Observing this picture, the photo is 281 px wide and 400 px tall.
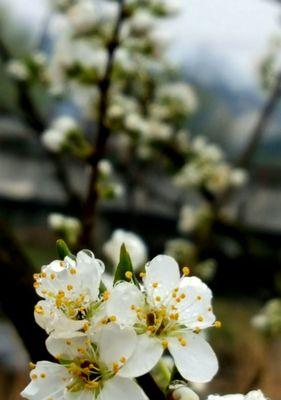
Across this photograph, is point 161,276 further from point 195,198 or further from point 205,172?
point 195,198

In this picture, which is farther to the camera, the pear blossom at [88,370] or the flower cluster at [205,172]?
the flower cluster at [205,172]

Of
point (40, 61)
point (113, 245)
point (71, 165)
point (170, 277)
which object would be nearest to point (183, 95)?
point (40, 61)

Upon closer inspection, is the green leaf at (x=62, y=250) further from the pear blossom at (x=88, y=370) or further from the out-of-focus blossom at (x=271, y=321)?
the out-of-focus blossom at (x=271, y=321)

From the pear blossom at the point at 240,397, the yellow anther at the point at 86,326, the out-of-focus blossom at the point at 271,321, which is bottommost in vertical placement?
the pear blossom at the point at 240,397

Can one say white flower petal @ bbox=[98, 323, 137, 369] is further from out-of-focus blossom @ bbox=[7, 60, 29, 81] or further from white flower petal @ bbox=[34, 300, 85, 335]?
out-of-focus blossom @ bbox=[7, 60, 29, 81]

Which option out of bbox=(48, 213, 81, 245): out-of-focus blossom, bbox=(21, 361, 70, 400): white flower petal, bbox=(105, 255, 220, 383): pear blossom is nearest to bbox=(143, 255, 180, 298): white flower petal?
bbox=(105, 255, 220, 383): pear blossom

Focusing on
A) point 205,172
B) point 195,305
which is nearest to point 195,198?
point 205,172

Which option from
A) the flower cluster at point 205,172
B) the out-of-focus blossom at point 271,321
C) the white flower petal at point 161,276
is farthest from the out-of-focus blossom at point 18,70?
the white flower petal at point 161,276
